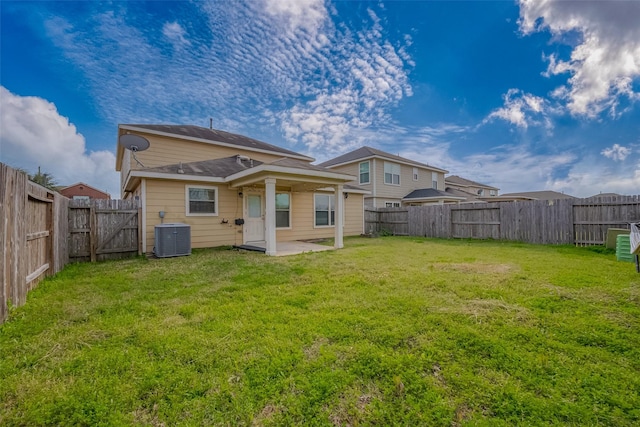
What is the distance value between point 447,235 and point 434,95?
770 centimetres

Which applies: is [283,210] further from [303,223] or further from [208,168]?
[208,168]

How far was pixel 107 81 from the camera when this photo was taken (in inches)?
472

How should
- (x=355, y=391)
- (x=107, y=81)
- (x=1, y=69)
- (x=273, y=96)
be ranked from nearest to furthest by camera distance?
(x=355, y=391), (x=1, y=69), (x=107, y=81), (x=273, y=96)

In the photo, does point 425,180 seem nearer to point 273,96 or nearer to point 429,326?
point 273,96

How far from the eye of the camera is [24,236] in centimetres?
394

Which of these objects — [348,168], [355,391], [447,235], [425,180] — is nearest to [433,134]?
[425,180]

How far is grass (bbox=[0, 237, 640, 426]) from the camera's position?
1.77 metres

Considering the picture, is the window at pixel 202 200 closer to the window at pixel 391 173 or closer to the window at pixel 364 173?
the window at pixel 364 173

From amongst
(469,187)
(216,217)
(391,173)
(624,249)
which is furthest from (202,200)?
(469,187)

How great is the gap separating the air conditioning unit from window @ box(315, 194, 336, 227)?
18.7 feet

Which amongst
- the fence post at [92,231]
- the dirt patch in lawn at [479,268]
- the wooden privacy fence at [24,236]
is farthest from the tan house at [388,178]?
the wooden privacy fence at [24,236]

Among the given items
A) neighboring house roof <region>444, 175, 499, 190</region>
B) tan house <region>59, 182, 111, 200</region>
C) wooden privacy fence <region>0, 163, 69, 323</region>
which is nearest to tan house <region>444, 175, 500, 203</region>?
neighboring house roof <region>444, 175, 499, 190</region>

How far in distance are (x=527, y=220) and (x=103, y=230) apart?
46.7 feet

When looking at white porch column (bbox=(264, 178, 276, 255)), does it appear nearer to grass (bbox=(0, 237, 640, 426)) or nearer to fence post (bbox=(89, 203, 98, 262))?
grass (bbox=(0, 237, 640, 426))
